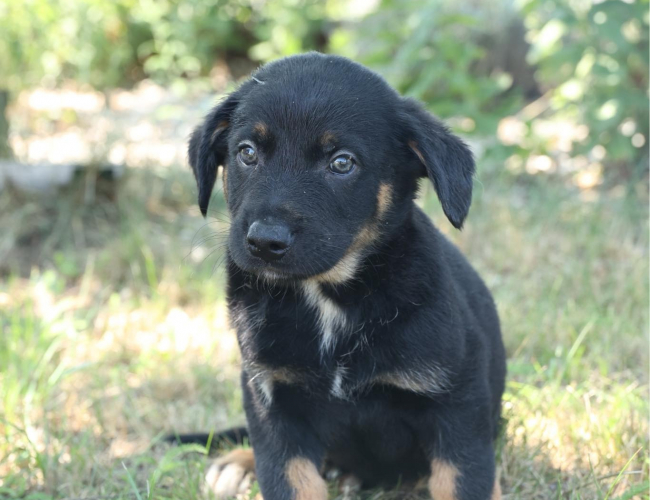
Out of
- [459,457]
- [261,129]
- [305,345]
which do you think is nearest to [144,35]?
[261,129]

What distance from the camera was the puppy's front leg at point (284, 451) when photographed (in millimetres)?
2633

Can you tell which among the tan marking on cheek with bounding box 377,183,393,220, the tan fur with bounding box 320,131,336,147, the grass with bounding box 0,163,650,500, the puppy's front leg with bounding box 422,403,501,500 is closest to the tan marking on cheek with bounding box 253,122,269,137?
the tan fur with bounding box 320,131,336,147

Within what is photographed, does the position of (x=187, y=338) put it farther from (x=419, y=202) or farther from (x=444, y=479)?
(x=444, y=479)

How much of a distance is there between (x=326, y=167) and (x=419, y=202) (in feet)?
9.94

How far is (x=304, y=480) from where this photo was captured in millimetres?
2627

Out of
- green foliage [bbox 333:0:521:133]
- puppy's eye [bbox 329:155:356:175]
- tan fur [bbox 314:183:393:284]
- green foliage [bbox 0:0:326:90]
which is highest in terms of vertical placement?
green foliage [bbox 0:0:326:90]

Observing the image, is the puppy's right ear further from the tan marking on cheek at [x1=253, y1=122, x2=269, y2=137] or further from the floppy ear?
the floppy ear

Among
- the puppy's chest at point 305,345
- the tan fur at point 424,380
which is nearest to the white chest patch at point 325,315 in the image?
the puppy's chest at point 305,345

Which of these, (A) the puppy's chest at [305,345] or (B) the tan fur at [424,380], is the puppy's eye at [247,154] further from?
(B) the tan fur at [424,380]

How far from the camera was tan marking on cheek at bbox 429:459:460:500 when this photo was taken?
2590 millimetres

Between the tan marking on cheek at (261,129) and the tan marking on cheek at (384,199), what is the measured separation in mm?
430

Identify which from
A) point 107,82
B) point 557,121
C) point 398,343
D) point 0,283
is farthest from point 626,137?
point 107,82

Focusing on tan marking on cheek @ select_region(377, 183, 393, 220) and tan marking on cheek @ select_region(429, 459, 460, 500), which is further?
tan marking on cheek @ select_region(377, 183, 393, 220)

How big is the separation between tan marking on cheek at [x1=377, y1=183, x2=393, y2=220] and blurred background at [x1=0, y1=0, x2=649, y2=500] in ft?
3.68
